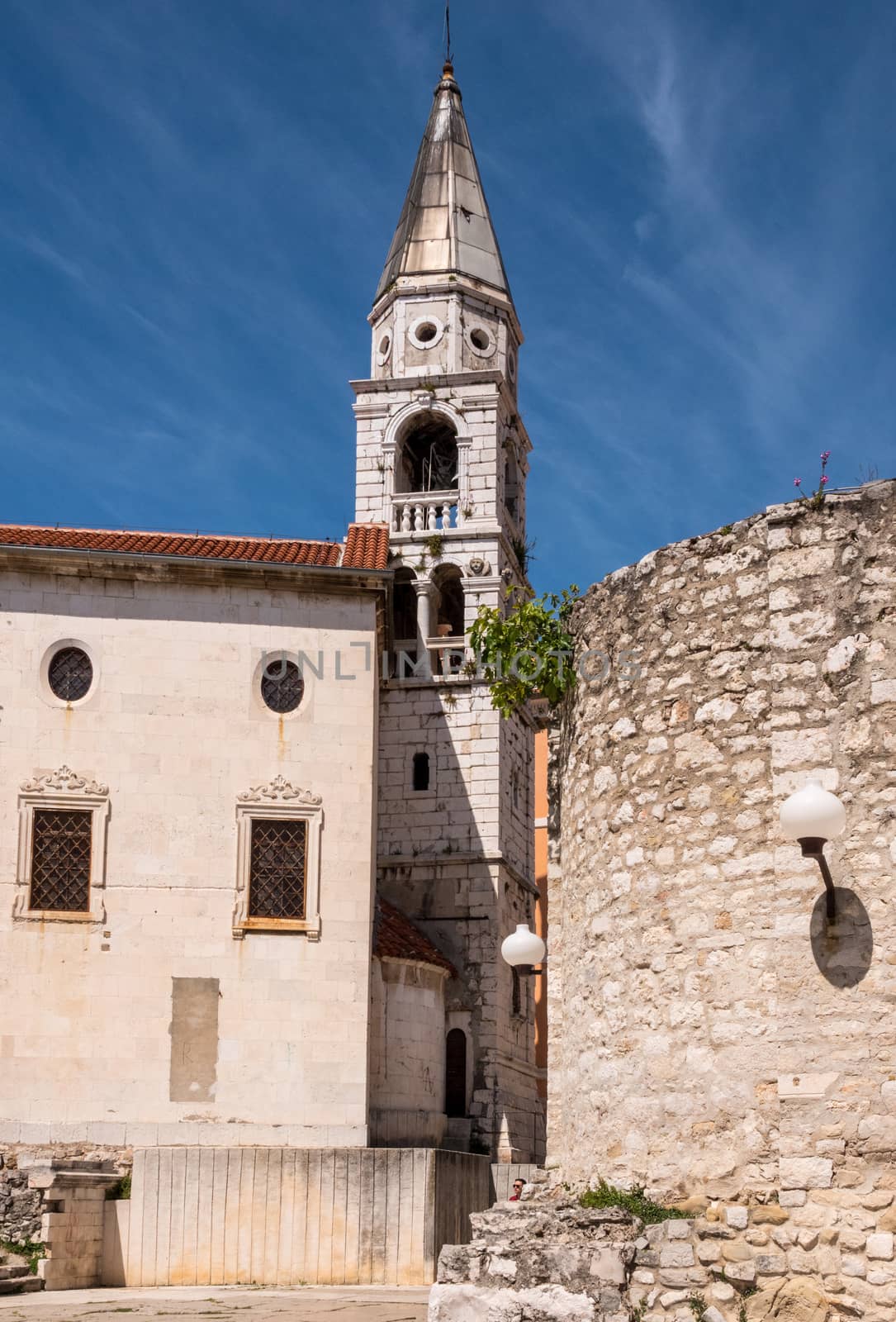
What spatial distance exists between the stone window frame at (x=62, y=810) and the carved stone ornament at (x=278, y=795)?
1.97 metres

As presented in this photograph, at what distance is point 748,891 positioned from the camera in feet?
29.3

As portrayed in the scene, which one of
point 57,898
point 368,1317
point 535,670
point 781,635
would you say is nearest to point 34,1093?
point 57,898

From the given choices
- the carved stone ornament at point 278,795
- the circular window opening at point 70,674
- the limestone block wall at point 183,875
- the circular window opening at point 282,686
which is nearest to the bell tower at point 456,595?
the circular window opening at point 282,686

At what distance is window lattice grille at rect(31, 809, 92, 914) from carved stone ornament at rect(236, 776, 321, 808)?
2.22 meters

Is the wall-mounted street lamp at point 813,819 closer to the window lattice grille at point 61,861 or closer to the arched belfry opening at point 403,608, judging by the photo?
the window lattice grille at point 61,861

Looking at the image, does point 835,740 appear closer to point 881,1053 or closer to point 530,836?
point 881,1053

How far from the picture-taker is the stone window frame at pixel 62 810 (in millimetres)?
22266

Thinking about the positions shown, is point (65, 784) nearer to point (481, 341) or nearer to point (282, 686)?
point (282, 686)

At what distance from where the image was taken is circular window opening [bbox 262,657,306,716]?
2358 cm

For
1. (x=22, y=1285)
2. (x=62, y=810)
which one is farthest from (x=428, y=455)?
(x=22, y=1285)

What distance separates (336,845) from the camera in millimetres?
23016

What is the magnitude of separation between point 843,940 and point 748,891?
65 cm

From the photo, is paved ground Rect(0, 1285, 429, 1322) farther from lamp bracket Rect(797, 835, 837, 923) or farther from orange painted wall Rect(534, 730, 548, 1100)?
orange painted wall Rect(534, 730, 548, 1100)

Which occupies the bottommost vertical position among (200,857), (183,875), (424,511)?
(183,875)
